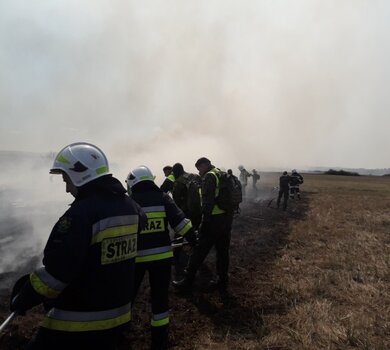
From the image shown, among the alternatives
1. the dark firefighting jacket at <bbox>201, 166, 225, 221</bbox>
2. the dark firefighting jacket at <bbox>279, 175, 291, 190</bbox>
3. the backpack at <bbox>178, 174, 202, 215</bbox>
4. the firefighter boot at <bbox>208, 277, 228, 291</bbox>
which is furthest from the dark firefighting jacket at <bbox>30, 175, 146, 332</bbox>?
the dark firefighting jacket at <bbox>279, 175, 291, 190</bbox>

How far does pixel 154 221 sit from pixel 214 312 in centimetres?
201

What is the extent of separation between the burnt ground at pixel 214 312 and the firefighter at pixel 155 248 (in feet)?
1.38

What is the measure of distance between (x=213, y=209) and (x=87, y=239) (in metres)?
4.03

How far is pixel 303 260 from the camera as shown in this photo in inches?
320

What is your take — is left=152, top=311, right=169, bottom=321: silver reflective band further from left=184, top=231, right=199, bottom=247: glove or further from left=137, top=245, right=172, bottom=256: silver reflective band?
left=184, top=231, right=199, bottom=247: glove

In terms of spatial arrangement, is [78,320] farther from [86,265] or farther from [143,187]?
[143,187]

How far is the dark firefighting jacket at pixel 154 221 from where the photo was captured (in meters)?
4.21

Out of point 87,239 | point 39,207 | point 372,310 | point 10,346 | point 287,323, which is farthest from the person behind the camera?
point 39,207

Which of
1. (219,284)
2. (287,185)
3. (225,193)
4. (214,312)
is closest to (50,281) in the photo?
(214,312)

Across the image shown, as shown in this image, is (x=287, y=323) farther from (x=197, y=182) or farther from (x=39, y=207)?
(x=39, y=207)

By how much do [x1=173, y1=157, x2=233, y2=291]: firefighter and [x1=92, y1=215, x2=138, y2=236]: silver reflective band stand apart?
11.7ft

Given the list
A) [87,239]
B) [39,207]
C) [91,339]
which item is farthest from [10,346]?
[39,207]

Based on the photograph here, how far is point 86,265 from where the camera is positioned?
87.6 inches

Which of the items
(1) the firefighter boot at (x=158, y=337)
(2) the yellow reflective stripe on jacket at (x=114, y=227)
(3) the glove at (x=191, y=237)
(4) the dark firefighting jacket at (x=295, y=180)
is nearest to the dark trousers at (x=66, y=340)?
(2) the yellow reflective stripe on jacket at (x=114, y=227)
